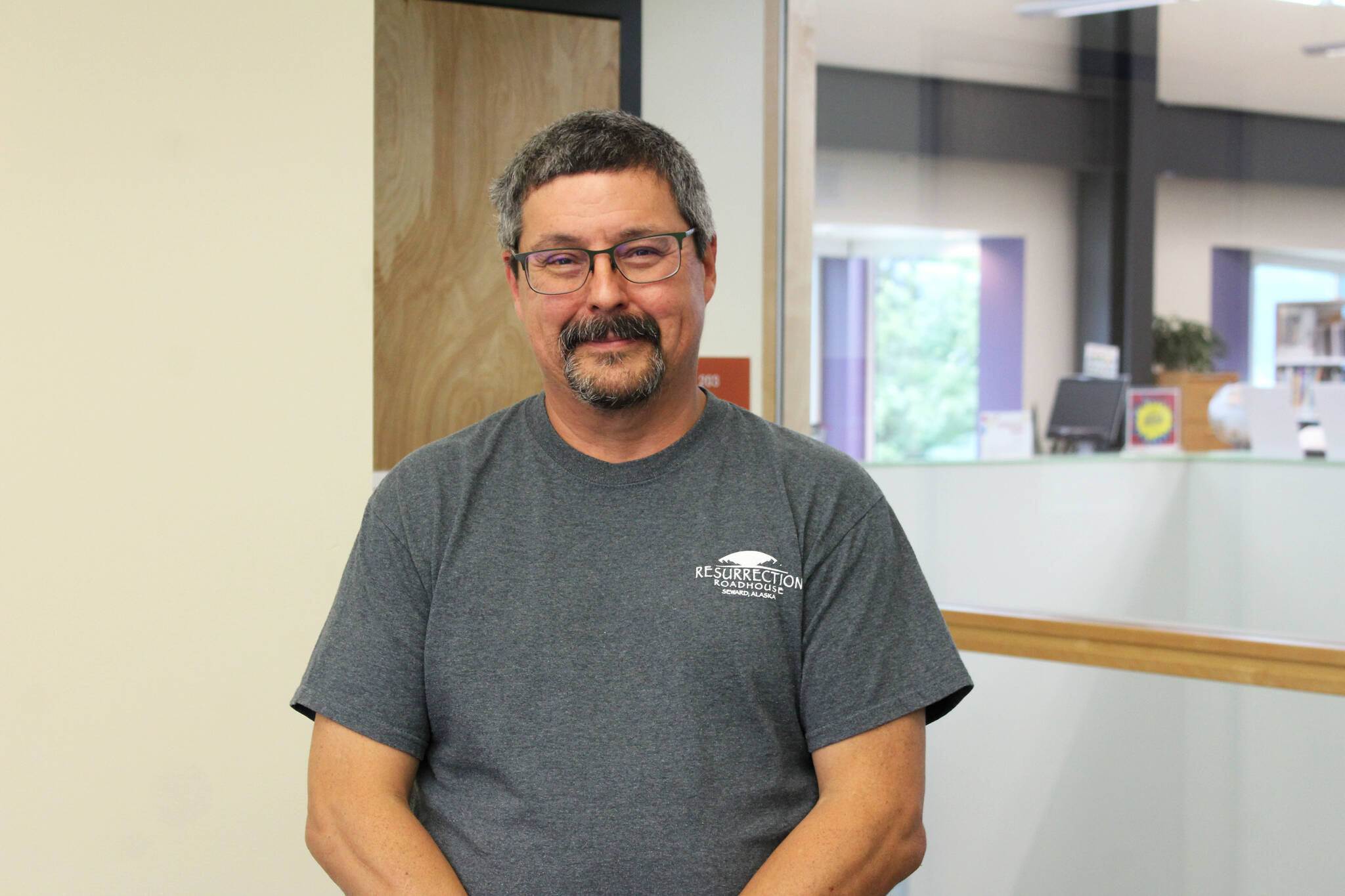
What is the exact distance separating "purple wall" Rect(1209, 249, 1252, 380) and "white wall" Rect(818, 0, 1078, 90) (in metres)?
1.76

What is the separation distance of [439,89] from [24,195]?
1.07 m

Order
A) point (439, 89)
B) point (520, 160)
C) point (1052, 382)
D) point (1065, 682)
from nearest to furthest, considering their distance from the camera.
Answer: point (520, 160), point (1065, 682), point (439, 89), point (1052, 382)

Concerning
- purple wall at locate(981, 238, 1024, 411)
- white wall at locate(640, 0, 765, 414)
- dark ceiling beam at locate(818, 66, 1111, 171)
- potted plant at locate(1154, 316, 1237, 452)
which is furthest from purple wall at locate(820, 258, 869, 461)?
white wall at locate(640, 0, 765, 414)

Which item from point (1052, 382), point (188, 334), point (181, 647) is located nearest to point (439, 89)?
point (188, 334)

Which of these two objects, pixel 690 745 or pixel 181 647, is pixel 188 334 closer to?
pixel 181 647

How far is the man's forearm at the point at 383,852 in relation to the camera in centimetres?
127

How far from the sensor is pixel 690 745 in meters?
1.30

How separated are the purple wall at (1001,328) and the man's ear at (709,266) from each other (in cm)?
747

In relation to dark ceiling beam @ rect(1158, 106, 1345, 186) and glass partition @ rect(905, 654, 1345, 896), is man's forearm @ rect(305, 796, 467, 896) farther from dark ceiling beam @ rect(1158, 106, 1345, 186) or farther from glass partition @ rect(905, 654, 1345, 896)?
dark ceiling beam @ rect(1158, 106, 1345, 186)

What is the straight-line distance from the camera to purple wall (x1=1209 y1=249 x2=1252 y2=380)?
8781mm

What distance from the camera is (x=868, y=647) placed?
1327 millimetres

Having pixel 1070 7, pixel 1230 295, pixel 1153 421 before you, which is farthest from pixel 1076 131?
pixel 1153 421

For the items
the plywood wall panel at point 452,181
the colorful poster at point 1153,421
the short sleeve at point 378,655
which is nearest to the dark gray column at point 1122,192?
the colorful poster at point 1153,421

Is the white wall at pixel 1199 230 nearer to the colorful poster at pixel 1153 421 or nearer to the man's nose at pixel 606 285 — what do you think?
the colorful poster at pixel 1153 421
